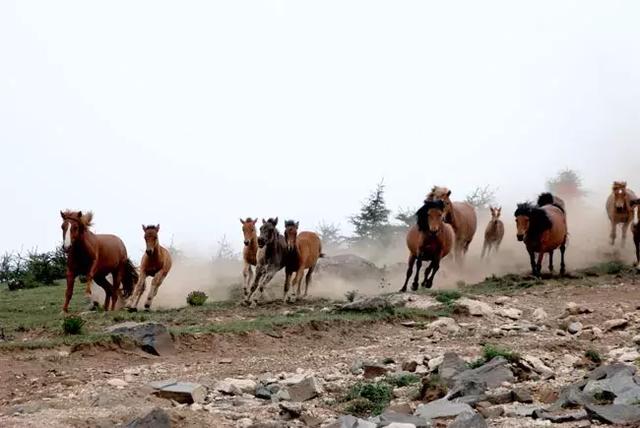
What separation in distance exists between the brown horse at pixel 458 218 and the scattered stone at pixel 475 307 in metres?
7.30

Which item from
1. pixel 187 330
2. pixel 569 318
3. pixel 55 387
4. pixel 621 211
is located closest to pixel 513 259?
pixel 621 211

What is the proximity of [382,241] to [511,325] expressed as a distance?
30488 mm

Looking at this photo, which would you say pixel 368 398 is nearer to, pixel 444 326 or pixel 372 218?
pixel 444 326

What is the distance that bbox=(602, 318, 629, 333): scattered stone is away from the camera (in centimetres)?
1257

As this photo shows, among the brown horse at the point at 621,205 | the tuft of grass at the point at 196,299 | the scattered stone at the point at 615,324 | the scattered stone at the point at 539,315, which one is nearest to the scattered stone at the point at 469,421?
the scattered stone at the point at 615,324

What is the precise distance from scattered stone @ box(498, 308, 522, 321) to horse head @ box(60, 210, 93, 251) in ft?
31.8

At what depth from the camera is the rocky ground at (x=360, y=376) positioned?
6.81 meters

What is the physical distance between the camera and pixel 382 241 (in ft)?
144

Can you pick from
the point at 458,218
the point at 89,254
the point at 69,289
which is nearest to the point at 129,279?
the point at 89,254

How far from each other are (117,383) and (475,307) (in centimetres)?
853

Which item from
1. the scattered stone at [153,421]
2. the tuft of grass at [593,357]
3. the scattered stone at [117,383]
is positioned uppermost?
the tuft of grass at [593,357]

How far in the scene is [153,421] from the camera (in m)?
6.38

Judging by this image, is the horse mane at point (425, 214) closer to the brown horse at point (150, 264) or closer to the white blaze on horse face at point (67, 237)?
the brown horse at point (150, 264)

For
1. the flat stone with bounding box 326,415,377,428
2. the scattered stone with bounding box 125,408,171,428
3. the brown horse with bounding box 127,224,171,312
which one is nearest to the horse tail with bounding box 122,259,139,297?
the brown horse with bounding box 127,224,171,312
